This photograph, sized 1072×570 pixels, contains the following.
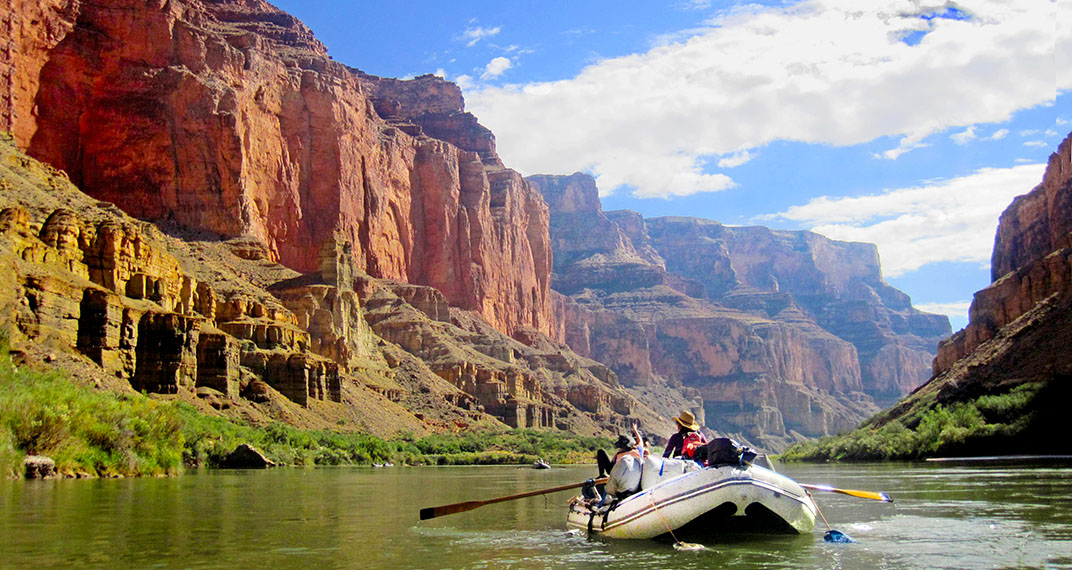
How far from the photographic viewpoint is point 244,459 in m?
70.1

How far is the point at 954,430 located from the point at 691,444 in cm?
5883

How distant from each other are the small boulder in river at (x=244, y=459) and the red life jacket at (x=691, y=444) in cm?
4917

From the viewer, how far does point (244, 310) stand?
344 ft

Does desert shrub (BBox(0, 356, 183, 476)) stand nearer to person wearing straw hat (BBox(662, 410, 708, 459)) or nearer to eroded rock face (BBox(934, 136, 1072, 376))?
person wearing straw hat (BBox(662, 410, 708, 459))

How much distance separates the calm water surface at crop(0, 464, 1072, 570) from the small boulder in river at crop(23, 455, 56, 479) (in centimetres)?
103

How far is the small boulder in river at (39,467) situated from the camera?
39.2 metres

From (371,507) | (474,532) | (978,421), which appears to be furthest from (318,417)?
(474,532)

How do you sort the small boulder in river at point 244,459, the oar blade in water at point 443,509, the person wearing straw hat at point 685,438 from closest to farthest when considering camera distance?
the person wearing straw hat at point 685,438
the oar blade in water at point 443,509
the small boulder in river at point 244,459

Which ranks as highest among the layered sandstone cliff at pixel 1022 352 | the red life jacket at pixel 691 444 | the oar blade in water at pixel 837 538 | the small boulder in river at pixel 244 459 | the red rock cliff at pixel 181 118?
the red rock cliff at pixel 181 118

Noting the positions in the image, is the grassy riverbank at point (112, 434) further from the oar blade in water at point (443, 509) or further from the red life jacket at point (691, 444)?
the red life jacket at point (691, 444)

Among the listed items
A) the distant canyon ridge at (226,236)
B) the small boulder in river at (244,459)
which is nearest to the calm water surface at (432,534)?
the small boulder in river at (244,459)

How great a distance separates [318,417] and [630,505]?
75303 mm

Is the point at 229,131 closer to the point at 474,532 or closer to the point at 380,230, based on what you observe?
the point at 380,230

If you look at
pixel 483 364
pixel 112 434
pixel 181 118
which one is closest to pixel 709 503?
pixel 112 434
